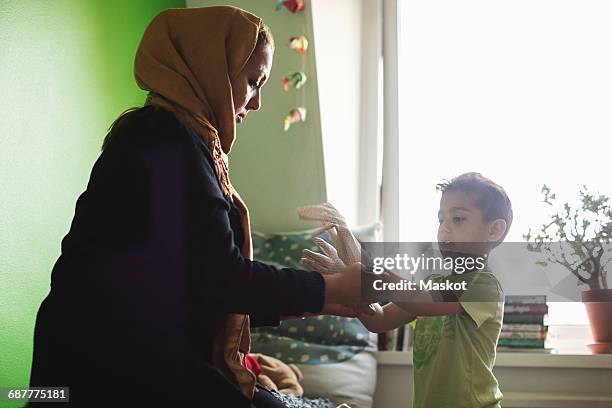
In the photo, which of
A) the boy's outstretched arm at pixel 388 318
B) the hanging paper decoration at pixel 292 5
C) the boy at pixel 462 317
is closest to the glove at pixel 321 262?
the boy at pixel 462 317

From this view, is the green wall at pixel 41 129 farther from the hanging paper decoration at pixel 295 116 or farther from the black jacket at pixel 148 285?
the black jacket at pixel 148 285

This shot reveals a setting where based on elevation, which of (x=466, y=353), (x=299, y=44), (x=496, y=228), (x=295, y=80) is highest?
(x=299, y=44)

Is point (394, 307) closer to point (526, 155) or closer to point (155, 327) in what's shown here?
point (155, 327)

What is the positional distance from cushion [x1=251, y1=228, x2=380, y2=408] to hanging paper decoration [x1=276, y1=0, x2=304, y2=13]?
89 centimetres

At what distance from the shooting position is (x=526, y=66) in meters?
2.88

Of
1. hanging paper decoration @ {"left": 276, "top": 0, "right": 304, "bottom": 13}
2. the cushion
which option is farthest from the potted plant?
hanging paper decoration @ {"left": 276, "top": 0, "right": 304, "bottom": 13}

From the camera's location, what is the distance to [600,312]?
2.44 meters

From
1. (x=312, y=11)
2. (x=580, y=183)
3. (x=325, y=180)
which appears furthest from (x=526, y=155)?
(x=312, y=11)

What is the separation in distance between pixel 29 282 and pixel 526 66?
1.96 meters

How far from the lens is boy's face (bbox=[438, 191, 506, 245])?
1.81 meters

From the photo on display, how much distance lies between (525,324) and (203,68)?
1.59m

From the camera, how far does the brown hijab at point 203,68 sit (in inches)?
59.2

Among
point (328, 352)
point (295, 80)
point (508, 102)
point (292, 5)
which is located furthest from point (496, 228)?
point (292, 5)

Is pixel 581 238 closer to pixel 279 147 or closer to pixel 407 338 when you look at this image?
pixel 407 338
